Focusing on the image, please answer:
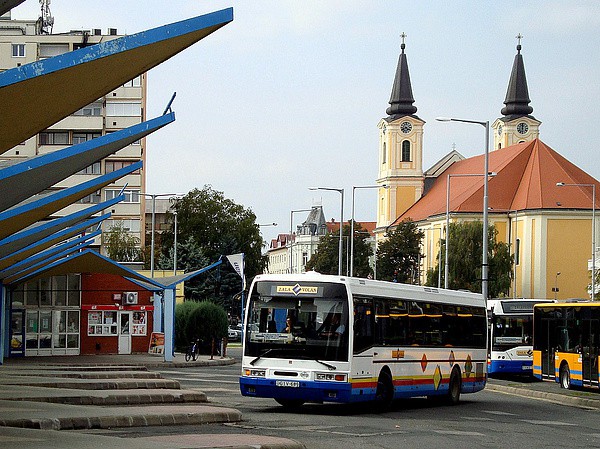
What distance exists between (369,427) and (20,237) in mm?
10958

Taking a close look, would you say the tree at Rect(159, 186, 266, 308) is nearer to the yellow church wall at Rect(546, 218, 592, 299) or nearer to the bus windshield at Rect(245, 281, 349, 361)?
the yellow church wall at Rect(546, 218, 592, 299)

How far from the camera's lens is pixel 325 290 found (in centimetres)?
2416

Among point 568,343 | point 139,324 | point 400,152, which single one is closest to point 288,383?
point 568,343

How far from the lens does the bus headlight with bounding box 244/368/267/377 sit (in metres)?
23.7

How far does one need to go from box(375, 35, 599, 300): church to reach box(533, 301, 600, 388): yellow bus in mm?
70116

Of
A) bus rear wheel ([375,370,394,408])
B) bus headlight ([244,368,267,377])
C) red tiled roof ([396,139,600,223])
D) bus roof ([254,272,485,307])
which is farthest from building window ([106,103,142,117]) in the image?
bus headlight ([244,368,267,377])

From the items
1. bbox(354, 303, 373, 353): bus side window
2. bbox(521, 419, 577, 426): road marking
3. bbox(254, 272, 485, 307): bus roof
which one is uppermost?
bbox(254, 272, 485, 307): bus roof

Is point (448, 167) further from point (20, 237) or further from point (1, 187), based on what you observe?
point (1, 187)

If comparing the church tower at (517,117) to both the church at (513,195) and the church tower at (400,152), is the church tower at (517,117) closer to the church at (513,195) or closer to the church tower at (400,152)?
the church at (513,195)

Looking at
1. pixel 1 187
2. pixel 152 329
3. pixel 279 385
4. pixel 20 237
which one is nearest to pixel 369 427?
pixel 279 385

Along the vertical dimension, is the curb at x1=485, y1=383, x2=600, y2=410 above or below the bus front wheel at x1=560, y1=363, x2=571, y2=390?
below

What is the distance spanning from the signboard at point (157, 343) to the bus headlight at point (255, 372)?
30.3 meters

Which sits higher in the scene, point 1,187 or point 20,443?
point 1,187

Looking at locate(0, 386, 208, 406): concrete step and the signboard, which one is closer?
locate(0, 386, 208, 406): concrete step
